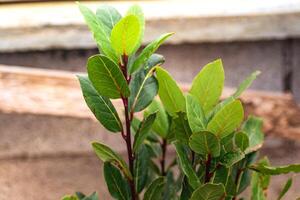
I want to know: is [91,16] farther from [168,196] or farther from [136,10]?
[168,196]

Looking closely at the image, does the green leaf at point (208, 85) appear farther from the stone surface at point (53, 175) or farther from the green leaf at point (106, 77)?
the stone surface at point (53, 175)

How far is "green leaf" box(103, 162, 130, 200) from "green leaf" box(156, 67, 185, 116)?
0.41 feet

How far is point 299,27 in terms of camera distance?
1.23 m

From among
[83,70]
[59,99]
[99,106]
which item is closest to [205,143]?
[99,106]

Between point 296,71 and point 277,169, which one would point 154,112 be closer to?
point 277,169

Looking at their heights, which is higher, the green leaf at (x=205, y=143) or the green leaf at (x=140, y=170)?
the green leaf at (x=205, y=143)

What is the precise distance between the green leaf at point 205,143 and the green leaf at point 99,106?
0.11 m

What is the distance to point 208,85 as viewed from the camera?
30.4 inches

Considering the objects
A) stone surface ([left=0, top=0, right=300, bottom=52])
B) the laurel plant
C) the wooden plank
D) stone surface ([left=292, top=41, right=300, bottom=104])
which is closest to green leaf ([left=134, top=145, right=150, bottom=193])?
the laurel plant

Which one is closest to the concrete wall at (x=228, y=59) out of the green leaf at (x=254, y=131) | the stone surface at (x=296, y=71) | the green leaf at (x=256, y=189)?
the stone surface at (x=296, y=71)

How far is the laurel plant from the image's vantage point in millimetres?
694

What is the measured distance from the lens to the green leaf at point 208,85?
751 mm

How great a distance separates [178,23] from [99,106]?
51 cm

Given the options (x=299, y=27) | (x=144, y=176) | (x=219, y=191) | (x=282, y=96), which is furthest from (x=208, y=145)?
(x=299, y=27)
